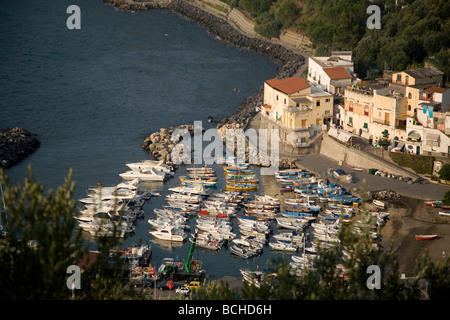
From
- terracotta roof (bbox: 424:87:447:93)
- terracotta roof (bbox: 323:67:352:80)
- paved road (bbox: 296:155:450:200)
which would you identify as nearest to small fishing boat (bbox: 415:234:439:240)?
paved road (bbox: 296:155:450:200)

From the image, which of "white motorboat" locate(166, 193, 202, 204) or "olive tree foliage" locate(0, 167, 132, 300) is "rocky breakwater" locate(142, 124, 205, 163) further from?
"olive tree foliage" locate(0, 167, 132, 300)

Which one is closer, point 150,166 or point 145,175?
point 145,175

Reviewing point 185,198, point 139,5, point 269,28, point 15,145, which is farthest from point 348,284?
point 139,5

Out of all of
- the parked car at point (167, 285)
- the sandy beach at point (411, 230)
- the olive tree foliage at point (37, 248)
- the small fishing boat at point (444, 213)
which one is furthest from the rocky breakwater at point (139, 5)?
the olive tree foliage at point (37, 248)

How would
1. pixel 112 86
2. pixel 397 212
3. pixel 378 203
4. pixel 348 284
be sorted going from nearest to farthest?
pixel 348 284
pixel 397 212
pixel 378 203
pixel 112 86

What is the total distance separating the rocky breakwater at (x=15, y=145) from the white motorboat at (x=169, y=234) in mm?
12796

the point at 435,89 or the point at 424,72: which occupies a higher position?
the point at 424,72

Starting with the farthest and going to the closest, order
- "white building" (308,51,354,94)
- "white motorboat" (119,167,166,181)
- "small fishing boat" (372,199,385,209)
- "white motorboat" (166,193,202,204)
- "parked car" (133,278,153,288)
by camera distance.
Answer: "white building" (308,51,354,94) < "white motorboat" (119,167,166,181) < "white motorboat" (166,193,202,204) < "small fishing boat" (372,199,385,209) < "parked car" (133,278,153,288)

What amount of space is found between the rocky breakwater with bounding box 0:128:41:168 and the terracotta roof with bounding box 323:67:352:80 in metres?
17.9

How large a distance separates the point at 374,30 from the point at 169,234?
27.6 meters

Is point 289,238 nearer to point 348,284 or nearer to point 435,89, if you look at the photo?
point 435,89

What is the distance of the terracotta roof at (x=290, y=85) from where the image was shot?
42.2 meters

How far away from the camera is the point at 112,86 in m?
58.3

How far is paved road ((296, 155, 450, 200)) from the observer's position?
34000mm
